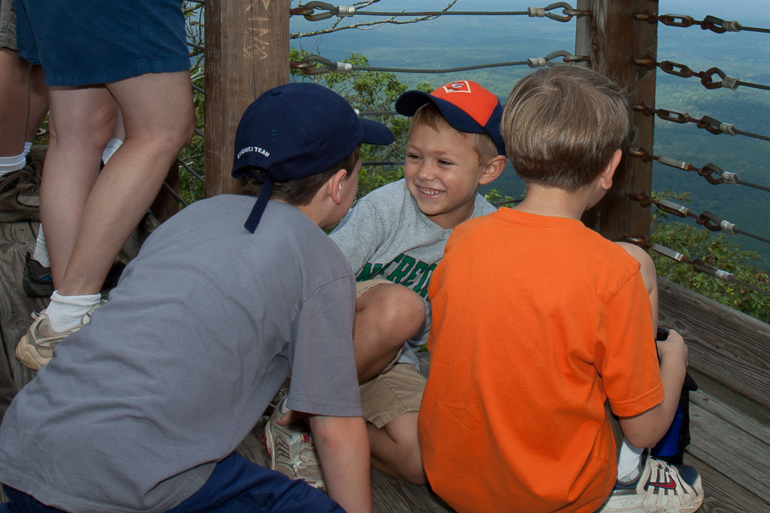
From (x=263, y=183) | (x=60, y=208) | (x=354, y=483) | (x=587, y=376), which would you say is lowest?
(x=354, y=483)

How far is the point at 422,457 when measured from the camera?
1.34m

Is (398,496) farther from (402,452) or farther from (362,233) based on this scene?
(362,233)

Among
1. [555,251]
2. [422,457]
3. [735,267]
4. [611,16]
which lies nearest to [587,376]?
[555,251]

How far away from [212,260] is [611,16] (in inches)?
65.4

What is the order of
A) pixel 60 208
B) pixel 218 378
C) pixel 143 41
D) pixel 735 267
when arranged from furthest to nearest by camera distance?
pixel 735 267
pixel 60 208
pixel 143 41
pixel 218 378

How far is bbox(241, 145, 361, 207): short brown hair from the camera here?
4.12 feet

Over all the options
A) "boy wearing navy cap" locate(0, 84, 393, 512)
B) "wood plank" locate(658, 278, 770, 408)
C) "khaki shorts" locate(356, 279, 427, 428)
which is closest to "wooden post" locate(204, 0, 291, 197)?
"boy wearing navy cap" locate(0, 84, 393, 512)

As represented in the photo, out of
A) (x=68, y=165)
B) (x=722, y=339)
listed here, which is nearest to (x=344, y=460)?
(x=68, y=165)

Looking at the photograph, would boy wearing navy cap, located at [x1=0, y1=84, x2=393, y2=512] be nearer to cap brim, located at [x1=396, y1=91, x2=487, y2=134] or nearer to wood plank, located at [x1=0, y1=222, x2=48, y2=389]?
cap brim, located at [x1=396, y1=91, x2=487, y2=134]

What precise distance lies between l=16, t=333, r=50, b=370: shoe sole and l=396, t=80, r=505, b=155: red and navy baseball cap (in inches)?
42.3

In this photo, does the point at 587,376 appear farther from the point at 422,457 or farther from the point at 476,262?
the point at 422,457

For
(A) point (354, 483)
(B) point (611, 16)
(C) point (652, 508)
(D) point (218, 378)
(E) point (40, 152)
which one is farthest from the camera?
(E) point (40, 152)

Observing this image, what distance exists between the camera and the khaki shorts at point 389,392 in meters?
1.51

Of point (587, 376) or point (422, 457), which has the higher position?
point (587, 376)
